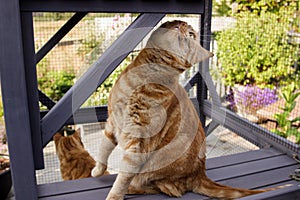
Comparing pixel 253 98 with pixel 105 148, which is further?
pixel 253 98

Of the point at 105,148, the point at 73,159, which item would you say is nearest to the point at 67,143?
the point at 73,159

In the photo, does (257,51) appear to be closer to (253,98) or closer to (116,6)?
(253,98)

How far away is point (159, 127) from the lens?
1.03 metres

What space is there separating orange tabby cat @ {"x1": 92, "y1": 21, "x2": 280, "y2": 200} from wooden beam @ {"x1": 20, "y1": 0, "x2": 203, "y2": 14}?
→ 2.9 inches

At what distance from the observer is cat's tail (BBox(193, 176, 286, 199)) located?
1103 millimetres

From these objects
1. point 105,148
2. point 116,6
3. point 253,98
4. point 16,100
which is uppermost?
point 116,6

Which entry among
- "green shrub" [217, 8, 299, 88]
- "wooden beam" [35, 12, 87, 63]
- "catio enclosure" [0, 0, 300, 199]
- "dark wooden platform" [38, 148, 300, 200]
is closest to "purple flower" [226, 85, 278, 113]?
"green shrub" [217, 8, 299, 88]

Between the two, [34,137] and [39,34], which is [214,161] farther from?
[39,34]

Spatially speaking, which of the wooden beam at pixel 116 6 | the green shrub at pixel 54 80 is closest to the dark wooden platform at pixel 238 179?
the wooden beam at pixel 116 6

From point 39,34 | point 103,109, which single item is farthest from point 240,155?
point 39,34

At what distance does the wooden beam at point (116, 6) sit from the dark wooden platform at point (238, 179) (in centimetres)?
71

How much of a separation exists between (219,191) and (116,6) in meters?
0.79

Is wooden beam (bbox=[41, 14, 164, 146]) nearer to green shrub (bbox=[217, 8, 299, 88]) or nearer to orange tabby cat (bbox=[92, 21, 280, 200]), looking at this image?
orange tabby cat (bbox=[92, 21, 280, 200])

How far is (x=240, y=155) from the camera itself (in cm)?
153
